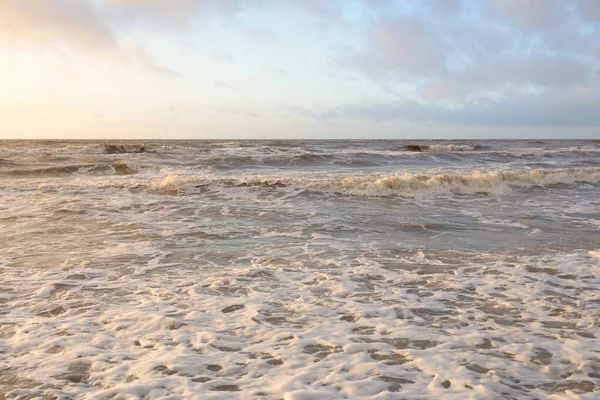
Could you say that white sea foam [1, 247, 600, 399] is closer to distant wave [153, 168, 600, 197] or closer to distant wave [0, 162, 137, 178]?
distant wave [153, 168, 600, 197]

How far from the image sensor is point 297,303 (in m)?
5.09

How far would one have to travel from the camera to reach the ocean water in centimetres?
347

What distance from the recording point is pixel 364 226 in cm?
968

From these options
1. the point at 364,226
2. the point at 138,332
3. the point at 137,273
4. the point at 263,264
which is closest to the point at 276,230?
the point at 364,226

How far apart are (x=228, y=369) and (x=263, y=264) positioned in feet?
9.99

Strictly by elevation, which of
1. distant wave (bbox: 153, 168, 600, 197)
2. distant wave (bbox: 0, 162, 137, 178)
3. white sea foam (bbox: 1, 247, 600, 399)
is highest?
distant wave (bbox: 0, 162, 137, 178)

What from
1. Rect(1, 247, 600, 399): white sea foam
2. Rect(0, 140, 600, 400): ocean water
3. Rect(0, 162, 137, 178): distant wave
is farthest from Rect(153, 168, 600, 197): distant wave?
Rect(1, 247, 600, 399): white sea foam

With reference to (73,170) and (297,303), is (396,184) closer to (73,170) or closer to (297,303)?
(297,303)

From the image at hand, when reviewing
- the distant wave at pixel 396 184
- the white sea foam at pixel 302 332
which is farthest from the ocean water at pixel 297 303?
the distant wave at pixel 396 184

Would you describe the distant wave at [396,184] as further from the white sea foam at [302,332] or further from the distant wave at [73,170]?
the white sea foam at [302,332]

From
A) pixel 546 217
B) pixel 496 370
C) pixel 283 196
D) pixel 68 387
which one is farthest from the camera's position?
pixel 283 196

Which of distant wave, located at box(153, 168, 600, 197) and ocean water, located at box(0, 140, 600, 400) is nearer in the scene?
ocean water, located at box(0, 140, 600, 400)

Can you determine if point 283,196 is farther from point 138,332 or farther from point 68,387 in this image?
point 68,387

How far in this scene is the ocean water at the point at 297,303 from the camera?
11.4ft
